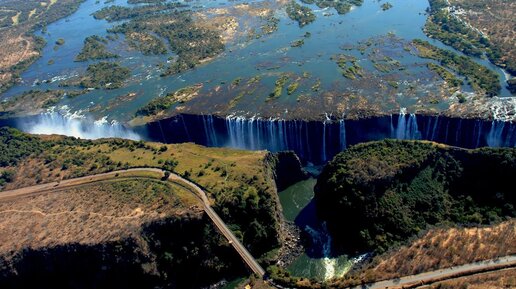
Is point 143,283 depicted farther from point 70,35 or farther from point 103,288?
point 70,35

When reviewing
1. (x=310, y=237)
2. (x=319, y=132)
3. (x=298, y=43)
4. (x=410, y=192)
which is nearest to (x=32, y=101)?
(x=298, y=43)

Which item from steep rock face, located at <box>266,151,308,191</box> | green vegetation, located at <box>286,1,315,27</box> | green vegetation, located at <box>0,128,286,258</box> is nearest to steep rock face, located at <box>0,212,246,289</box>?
green vegetation, located at <box>0,128,286,258</box>

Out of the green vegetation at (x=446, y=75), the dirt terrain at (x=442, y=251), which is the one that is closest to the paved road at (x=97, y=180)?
the dirt terrain at (x=442, y=251)

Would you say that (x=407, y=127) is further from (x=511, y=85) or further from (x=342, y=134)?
(x=511, y=85)

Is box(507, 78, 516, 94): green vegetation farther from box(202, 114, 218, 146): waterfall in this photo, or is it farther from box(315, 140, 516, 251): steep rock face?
box(202, 114, 218, 146): waterfall

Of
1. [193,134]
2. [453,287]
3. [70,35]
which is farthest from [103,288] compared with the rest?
[70,35]

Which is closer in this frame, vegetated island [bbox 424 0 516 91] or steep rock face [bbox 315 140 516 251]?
steep rock face [bbox 315 140 516 251]
